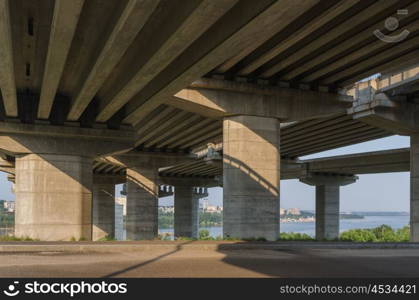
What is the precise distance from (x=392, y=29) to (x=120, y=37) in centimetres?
1039

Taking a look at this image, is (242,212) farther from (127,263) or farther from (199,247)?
(127,263)

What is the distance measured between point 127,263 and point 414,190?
24.2 meters

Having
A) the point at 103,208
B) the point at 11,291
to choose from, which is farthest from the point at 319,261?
the point at 103,208

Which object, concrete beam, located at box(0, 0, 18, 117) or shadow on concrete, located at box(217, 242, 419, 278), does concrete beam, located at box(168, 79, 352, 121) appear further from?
shadow on concrete, located at box(217, 242, 419, 278)

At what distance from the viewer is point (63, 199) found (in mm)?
28656

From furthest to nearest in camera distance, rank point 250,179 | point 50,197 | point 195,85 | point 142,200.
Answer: point 142,200
point 50,197
point 250,179
point 195,85

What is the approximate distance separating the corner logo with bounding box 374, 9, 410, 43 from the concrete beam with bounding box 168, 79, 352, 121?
7.18 meters

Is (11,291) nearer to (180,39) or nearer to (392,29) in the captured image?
(180,39)

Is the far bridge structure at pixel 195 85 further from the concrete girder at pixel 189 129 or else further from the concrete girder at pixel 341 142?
the concrete girder at pixel 341 142

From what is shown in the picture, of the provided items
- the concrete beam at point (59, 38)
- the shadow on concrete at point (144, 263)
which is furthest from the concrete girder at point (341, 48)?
the concrete beam at point (59, 38)

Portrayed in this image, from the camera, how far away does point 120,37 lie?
48.9ft

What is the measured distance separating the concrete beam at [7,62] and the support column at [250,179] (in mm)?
10102

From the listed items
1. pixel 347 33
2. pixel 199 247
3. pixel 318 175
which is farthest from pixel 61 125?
pixel 318 175

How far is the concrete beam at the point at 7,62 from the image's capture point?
13.7 metres
